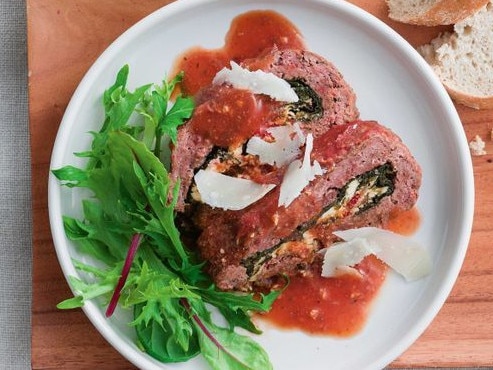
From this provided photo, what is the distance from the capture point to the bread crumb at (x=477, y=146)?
123 inches

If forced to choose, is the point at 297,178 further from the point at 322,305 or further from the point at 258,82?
the point at 322,305

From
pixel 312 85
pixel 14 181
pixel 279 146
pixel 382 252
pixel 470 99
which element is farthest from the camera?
pixel 14 181

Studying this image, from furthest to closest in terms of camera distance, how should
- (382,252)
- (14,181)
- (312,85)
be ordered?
1. (14,181)
2. (382,252)
3. (312,85)

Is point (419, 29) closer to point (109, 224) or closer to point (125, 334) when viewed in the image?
point (109, 224)

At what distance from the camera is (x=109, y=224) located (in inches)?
112

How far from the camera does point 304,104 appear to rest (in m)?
2.87

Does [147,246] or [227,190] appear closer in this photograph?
[227,190]

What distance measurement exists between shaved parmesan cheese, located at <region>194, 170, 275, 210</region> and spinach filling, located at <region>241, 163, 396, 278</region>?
240 mm

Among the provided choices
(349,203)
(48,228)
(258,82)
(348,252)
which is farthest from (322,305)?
(48,228)

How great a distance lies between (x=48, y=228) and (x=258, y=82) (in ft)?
3.67

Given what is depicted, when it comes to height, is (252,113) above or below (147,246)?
above

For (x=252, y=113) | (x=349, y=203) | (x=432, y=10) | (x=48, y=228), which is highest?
(x=432, y=10)

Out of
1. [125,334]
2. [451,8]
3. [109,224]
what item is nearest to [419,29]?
[451,8]

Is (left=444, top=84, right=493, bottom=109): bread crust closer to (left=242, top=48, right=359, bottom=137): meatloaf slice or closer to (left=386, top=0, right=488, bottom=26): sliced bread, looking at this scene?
(left=386, top=0, right=488, bottom=26): sliced bread
